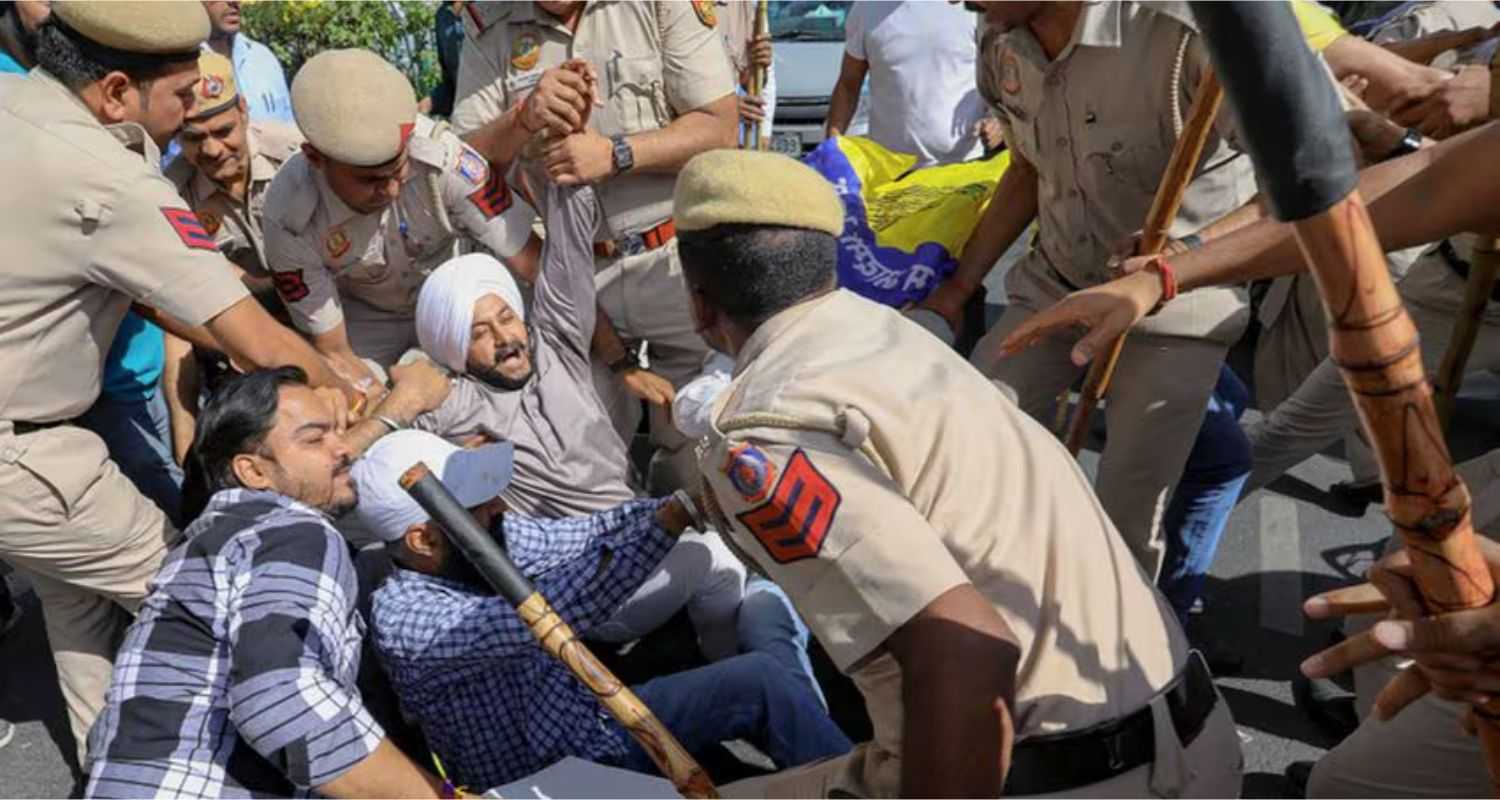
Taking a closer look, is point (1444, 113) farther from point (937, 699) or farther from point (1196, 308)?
point (937, 699)

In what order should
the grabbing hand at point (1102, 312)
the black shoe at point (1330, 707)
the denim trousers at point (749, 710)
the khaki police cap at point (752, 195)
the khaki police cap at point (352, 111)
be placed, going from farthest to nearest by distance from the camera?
the khaki police cap at point (352, 111)
the black shoe at point (1330, 707)
the denim trousers at point (749, 710)
the grabbing hand at point (1102, 312)
the khaki police cap at point (752, 195)

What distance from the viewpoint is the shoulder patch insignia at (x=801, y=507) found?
164 centimetres

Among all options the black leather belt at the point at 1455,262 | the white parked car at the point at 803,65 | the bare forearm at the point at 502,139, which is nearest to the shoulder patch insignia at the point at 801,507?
the bare forearm at the point at 502,139

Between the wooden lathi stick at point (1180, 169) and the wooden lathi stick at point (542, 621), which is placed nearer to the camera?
the wooden lathi stick at point (542, 621)

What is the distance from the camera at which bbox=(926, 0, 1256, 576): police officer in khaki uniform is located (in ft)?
9.29

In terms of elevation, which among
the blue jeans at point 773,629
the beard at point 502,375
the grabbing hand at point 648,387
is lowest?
the blue jeans at point 773,629

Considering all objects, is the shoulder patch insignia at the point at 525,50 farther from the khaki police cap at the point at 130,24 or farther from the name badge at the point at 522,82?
the khaki police cap at the point at 130,24

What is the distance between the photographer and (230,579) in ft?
7.34

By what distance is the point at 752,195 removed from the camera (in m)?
1.90

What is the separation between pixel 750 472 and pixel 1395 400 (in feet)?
2.59

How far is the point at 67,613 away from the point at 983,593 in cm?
259

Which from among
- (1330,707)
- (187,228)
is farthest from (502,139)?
(1330,707)

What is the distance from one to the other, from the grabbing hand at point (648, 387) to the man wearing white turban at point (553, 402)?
198 millimetres

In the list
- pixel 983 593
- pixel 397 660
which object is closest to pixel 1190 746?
pixel 983 593
